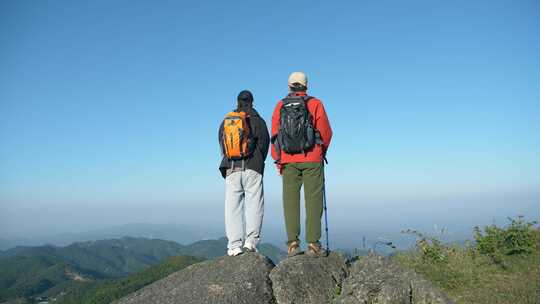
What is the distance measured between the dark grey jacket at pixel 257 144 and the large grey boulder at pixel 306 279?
204cm

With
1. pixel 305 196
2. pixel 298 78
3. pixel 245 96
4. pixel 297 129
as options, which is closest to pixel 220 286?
pixel 305 196

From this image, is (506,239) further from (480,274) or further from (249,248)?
(249,248)

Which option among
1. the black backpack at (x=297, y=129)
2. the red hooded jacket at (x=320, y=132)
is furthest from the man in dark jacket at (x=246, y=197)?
the black backpack at (x=297, y=129)

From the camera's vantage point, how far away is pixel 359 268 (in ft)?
22.6

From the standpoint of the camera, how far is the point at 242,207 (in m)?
7.78

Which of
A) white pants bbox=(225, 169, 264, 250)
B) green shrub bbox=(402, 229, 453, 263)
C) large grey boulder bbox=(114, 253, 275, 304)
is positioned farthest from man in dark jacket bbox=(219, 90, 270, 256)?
green shrub bbox=(402, 229, 453, 263)

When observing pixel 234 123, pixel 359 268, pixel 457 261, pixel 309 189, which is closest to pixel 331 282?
pixel 359 268

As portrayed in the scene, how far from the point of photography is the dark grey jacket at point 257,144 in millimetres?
7695

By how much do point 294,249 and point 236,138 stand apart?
2494 mm

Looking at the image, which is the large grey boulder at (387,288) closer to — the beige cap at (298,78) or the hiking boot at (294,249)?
the hiking boot at (294,249)

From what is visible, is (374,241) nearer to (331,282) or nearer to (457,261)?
(331,282)

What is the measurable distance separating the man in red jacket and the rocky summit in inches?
18.9

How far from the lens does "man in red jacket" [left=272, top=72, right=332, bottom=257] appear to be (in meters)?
6.99

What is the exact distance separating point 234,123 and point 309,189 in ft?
6.70
